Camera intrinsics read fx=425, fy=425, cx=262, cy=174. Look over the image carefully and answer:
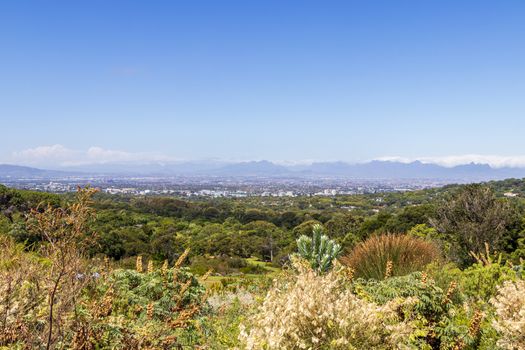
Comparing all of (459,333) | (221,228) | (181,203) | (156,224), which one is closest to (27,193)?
(156,224)

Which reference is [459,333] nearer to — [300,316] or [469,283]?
[469,283]

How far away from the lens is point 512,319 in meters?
4.21

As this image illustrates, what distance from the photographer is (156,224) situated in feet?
168

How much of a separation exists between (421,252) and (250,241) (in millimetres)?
31228

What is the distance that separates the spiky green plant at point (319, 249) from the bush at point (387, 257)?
1.37 feet

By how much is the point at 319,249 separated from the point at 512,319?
5200mm

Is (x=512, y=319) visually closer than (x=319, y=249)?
Yes

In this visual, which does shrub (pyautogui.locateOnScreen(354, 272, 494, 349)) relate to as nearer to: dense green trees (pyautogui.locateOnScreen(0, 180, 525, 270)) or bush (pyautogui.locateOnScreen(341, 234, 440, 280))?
bush (pyautogui.locateOnScreen(341, 234, 440, 280))

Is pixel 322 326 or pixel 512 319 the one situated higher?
pixel 322 326

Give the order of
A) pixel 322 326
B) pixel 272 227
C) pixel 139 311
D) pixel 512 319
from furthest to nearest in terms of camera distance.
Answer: pixel 272 227 < pixel 139 311 < pixel 512 319 < pixel 322 326

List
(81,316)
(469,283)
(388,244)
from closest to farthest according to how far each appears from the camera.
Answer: (81,316), (469,283), (388,244)

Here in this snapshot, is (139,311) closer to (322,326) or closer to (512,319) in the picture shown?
(322,326)

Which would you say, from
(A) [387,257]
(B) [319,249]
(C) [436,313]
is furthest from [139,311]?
(A) [387,257]

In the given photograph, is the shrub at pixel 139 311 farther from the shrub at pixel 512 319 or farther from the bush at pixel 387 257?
the bush at pixel 387 257
